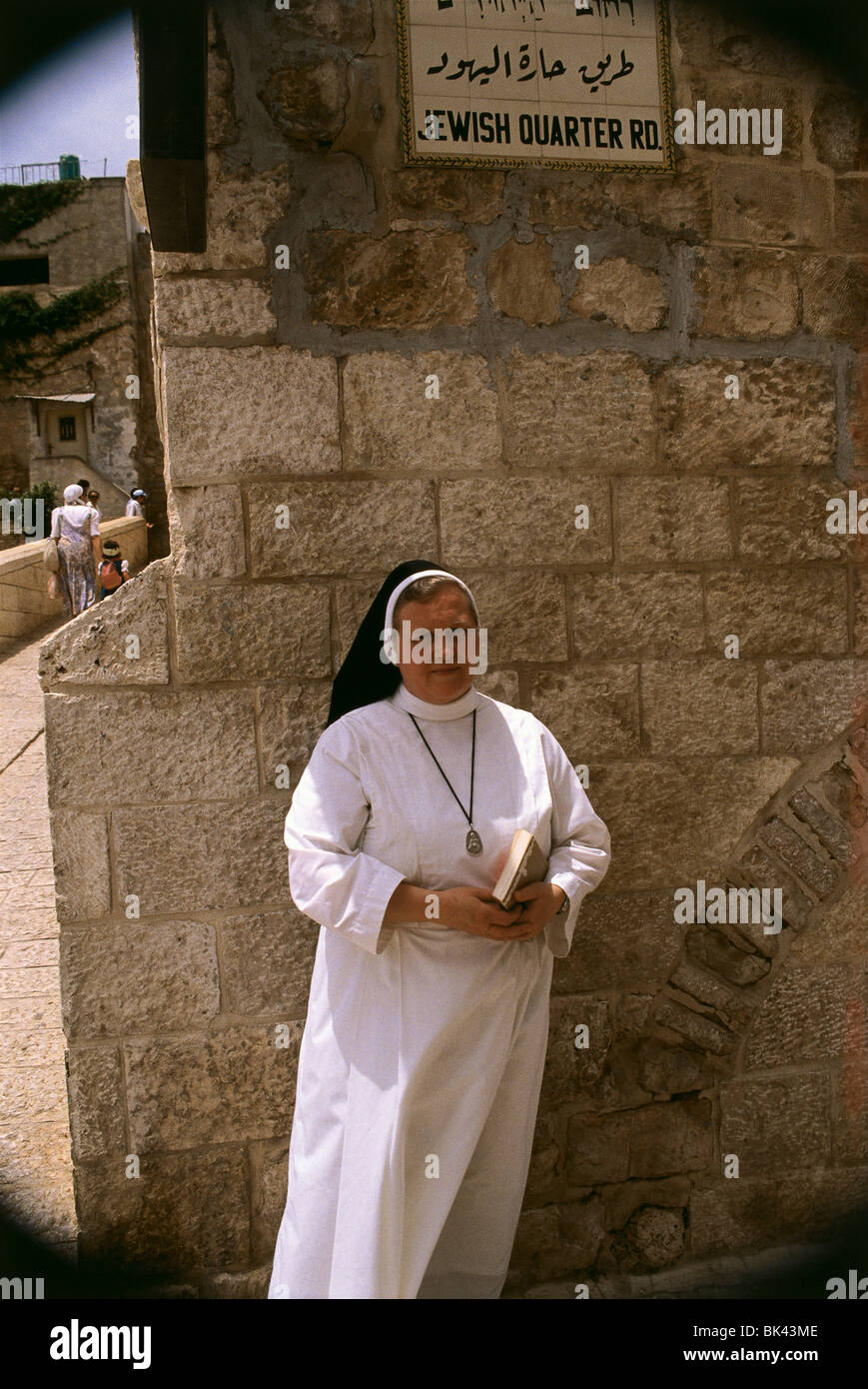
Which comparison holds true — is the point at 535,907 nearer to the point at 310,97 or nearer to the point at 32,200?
the point at 310,97

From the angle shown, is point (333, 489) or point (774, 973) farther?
point (774, 973)

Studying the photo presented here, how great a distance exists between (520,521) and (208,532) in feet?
2.88

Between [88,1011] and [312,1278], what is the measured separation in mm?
945

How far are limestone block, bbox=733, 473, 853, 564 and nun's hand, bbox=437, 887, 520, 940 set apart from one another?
1.53m

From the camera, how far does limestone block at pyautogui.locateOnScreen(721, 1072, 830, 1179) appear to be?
3203 millimetres

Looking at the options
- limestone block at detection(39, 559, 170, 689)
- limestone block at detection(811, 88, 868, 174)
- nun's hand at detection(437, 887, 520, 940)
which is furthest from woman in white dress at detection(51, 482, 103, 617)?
nun's hand at detection(437, 887, 520, 940)

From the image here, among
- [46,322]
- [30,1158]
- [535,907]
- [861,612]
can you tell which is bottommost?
[30,1158]

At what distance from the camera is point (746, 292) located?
10.2ft

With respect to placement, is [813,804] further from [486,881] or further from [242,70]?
[242,70]

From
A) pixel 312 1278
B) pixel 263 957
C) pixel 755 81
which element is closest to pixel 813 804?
pixel 263 957

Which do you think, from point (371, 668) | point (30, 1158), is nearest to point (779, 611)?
point (371, 668)

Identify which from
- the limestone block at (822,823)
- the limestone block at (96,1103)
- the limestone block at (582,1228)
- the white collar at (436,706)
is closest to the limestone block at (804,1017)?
the limestone block at (822,823)

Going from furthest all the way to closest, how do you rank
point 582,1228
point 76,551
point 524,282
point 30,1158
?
point 76,551
point 30,1158
point 582,1228
point 524,282

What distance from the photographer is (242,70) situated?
2.75 m
